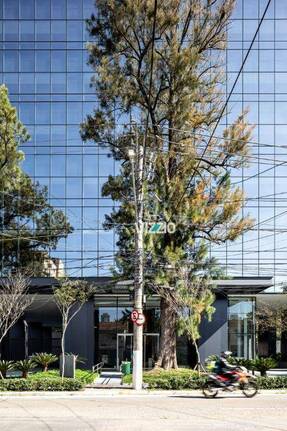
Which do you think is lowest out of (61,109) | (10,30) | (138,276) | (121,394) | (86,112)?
(121,394)

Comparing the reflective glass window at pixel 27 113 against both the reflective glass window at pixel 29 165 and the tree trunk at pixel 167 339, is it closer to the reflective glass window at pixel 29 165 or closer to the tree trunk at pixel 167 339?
the reflective glass window at pixel 29 165

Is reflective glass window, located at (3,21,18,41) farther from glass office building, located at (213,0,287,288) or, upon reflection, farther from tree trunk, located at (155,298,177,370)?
tree trunk, located at (155,298,177,370)

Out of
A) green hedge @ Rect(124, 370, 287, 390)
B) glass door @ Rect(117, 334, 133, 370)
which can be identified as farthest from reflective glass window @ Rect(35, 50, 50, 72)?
green hedge @ Rect(124, 370, 287, 390)

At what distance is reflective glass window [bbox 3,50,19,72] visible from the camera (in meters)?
55.3

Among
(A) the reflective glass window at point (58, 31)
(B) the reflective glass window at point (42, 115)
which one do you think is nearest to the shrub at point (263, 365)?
(B) the reflective glass window at point (42, 115)

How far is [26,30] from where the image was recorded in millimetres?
56094

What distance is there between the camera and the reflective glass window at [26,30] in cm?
5597

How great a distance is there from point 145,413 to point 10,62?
43.6 m

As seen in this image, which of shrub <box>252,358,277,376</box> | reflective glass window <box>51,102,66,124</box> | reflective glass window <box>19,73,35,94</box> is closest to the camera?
shrub <box>252,358,277,376</box>

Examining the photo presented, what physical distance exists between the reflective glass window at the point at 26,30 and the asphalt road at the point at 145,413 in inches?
1550

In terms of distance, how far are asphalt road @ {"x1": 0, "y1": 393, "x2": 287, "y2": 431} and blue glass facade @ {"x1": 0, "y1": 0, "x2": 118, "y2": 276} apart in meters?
30.4

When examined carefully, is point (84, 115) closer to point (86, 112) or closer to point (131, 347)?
point (86, 112)

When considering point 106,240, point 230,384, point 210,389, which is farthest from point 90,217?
A: point 230,384

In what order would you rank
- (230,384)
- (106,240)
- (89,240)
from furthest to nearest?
(106,240) → (89,240) → (230,384)
